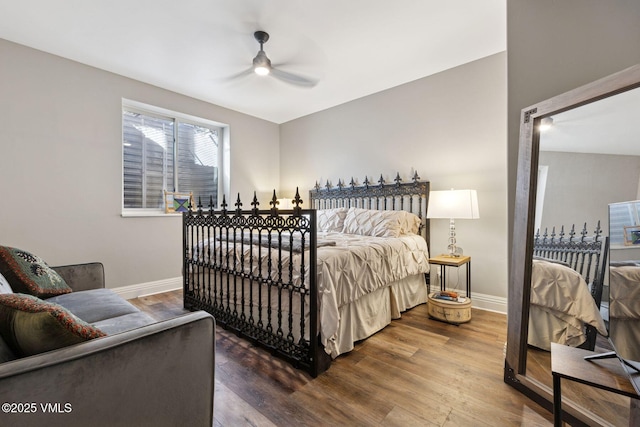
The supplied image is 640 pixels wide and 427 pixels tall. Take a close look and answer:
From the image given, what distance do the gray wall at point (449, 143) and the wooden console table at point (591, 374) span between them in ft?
6.40

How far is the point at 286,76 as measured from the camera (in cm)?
327

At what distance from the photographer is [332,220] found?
374 cm

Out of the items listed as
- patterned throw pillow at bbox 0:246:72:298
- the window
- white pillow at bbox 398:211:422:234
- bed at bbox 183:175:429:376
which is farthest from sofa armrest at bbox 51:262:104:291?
white pillow at bbox 398:211:422:234

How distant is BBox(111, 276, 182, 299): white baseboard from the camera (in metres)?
3.36

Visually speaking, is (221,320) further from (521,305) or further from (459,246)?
(459,246)

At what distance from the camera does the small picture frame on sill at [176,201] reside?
3908mm

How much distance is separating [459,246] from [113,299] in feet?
10.7

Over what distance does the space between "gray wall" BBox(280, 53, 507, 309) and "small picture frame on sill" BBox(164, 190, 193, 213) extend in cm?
226

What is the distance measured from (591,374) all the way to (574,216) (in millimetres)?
672

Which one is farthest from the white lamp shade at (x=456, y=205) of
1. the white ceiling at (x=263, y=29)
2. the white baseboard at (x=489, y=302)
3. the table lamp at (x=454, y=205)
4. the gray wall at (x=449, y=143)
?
the white ceiling at (x=263, y=29)

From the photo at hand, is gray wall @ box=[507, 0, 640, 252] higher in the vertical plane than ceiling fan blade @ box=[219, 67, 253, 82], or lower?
lower

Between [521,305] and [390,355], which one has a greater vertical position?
[521,305]

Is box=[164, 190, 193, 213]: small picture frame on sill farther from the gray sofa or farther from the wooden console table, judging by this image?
the wooden console table

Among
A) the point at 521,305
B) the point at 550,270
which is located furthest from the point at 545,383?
the point at 550,270
